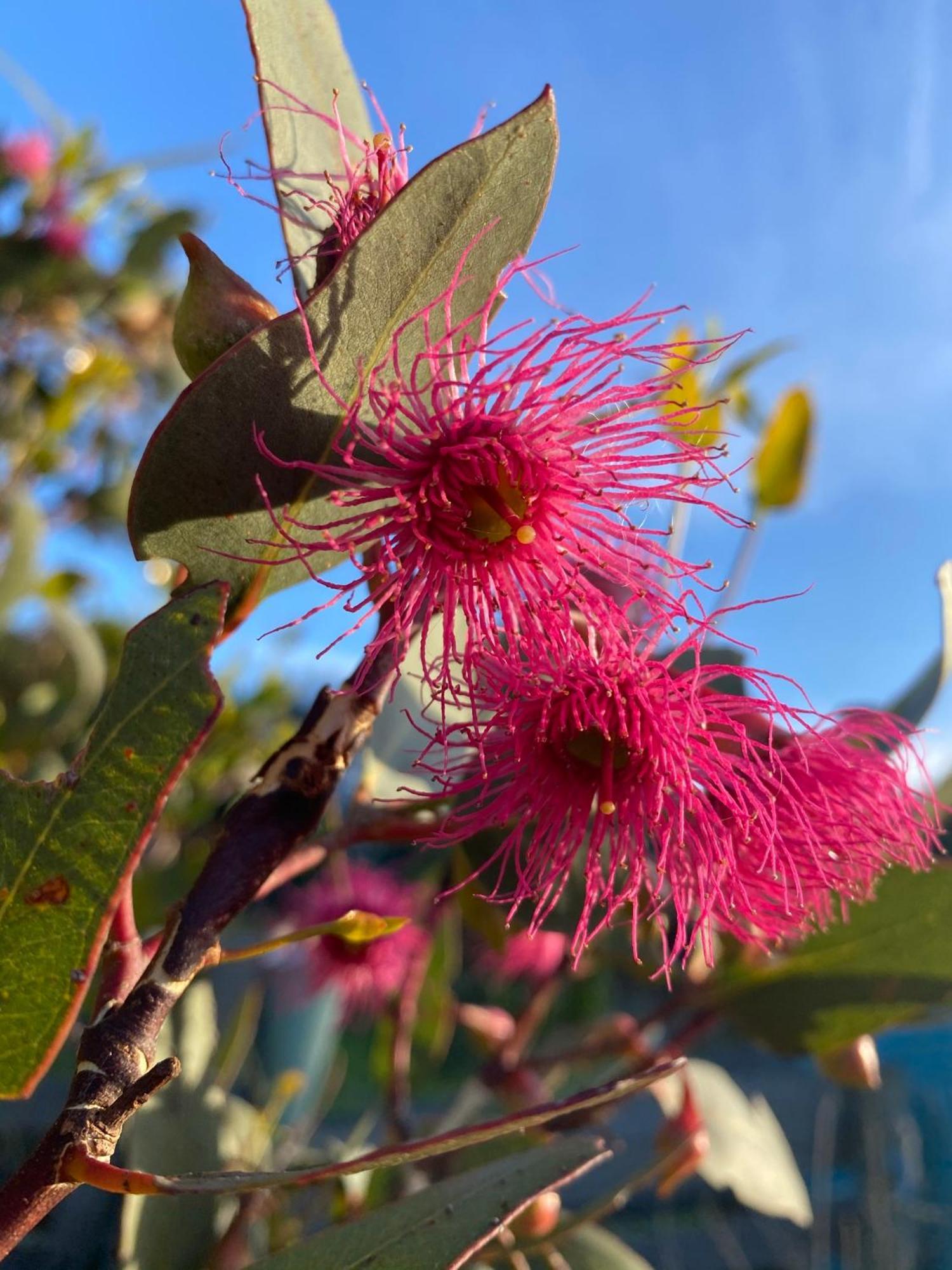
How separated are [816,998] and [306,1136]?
0.88 m

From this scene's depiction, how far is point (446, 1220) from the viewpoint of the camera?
0.51 meters

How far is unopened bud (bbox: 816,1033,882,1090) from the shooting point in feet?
3.39

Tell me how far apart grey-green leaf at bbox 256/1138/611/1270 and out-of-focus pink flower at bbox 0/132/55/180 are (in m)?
2.76

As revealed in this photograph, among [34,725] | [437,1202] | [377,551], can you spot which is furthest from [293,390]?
[34,725]

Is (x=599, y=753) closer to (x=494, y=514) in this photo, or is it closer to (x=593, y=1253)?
(x=494, y=514)

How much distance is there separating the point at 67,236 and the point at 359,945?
1.94 m

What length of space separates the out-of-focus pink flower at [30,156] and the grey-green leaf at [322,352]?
2.53m

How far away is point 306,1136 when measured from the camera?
1.53 meters

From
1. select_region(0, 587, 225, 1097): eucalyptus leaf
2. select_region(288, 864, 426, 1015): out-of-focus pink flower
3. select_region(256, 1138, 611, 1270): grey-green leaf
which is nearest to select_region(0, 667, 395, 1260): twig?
select_region(0, 587, 225, 1097): eucalyptus leaf

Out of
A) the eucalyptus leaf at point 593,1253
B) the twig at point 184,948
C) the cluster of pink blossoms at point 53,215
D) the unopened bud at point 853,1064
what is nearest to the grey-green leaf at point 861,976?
the unopened bud at point 853,1064

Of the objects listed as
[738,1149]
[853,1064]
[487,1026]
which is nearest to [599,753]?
[853,1064]

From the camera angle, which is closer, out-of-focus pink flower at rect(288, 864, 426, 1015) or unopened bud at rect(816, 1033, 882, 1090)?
unopened bud at rect(816, 1033, 882, 1090)

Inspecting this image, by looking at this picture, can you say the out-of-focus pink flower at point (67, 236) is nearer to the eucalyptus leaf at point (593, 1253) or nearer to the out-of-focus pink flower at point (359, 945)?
the out-of-focus pink flower at point (359, 945)

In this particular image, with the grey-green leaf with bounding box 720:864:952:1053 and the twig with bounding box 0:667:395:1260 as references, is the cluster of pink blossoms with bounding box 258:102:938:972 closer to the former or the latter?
the twig with bounding box 0:667:395:1260
